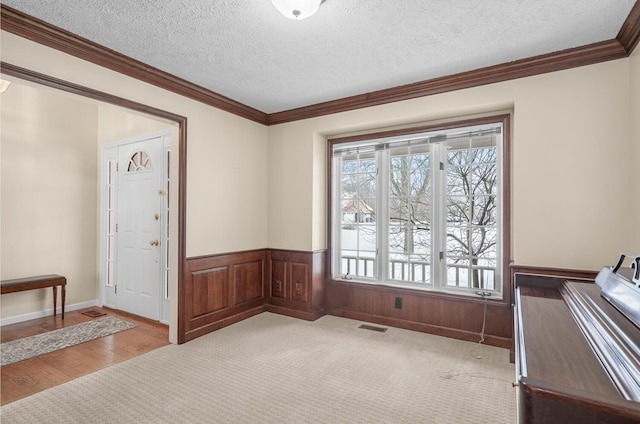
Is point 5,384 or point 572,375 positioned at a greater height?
point 572,375

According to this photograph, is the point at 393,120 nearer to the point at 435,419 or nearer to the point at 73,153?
the point at 435,419

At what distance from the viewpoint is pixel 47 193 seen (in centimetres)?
423

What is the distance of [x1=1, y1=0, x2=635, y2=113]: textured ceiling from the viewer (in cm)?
214

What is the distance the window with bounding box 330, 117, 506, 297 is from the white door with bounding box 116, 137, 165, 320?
2238 millimetres

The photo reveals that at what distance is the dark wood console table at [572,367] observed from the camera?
0.78m

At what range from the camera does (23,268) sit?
3996mm

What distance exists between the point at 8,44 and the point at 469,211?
411 cm

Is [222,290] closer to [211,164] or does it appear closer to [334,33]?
[211,164]

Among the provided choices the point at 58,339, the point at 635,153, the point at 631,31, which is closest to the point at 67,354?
the point at 58,339

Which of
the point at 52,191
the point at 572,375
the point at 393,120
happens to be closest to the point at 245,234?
the point at 393,120

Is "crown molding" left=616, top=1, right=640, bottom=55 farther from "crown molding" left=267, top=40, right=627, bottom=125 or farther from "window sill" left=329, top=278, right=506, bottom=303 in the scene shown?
"window sill" left=329, top=278, right=506, bottom=303

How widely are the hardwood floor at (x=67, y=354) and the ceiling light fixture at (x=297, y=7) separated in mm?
3176

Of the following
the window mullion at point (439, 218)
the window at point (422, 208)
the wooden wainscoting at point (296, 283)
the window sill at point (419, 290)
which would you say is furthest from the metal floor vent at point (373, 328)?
the window mullion at point (439, 218)

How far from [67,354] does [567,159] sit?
4820 mm
